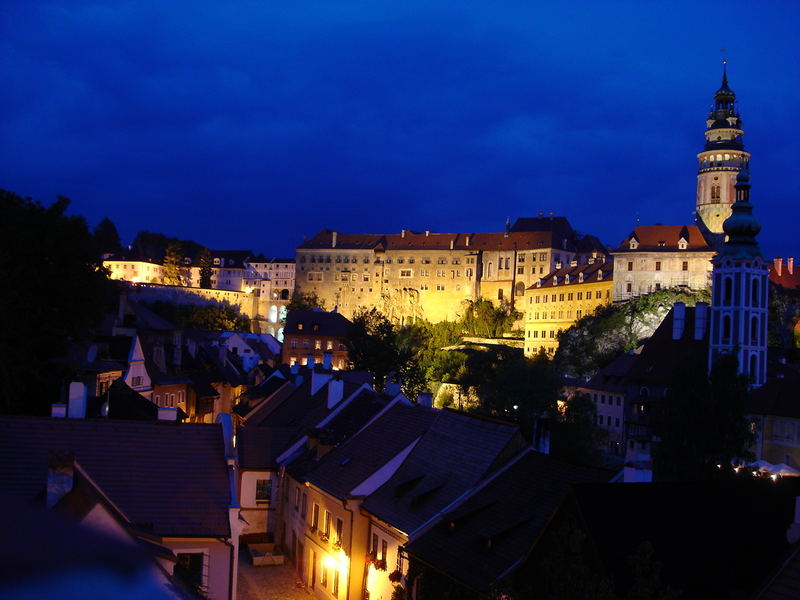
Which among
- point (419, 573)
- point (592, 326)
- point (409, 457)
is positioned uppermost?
point (592, 326)

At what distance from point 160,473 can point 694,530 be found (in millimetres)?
10996

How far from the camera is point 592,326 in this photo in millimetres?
95688

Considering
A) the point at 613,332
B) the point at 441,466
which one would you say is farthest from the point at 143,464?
the point at 613,332

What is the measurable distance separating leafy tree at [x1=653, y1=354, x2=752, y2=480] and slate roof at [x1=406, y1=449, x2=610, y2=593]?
1776cm

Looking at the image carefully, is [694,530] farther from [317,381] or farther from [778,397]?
[778,397]

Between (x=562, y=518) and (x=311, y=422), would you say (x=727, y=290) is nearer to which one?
(x=311, y=422)

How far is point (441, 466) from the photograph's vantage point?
78.3 feet

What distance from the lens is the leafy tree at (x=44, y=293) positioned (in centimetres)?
3234

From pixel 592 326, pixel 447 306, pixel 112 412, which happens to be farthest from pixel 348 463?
pixel 447 306

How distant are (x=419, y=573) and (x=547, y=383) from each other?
131ft

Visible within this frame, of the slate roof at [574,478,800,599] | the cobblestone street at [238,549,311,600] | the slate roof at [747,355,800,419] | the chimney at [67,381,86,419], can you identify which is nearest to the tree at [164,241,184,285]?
the slate roof at [747,355,800,419]

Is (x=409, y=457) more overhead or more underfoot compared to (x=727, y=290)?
more underfoot

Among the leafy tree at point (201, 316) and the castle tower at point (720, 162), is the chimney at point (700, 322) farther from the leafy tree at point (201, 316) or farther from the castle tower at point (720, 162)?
the leafy tree at point (201, 316)

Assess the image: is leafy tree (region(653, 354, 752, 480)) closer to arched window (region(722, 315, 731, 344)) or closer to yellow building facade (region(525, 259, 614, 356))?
arched window (region(722, 315, 731, 344))
